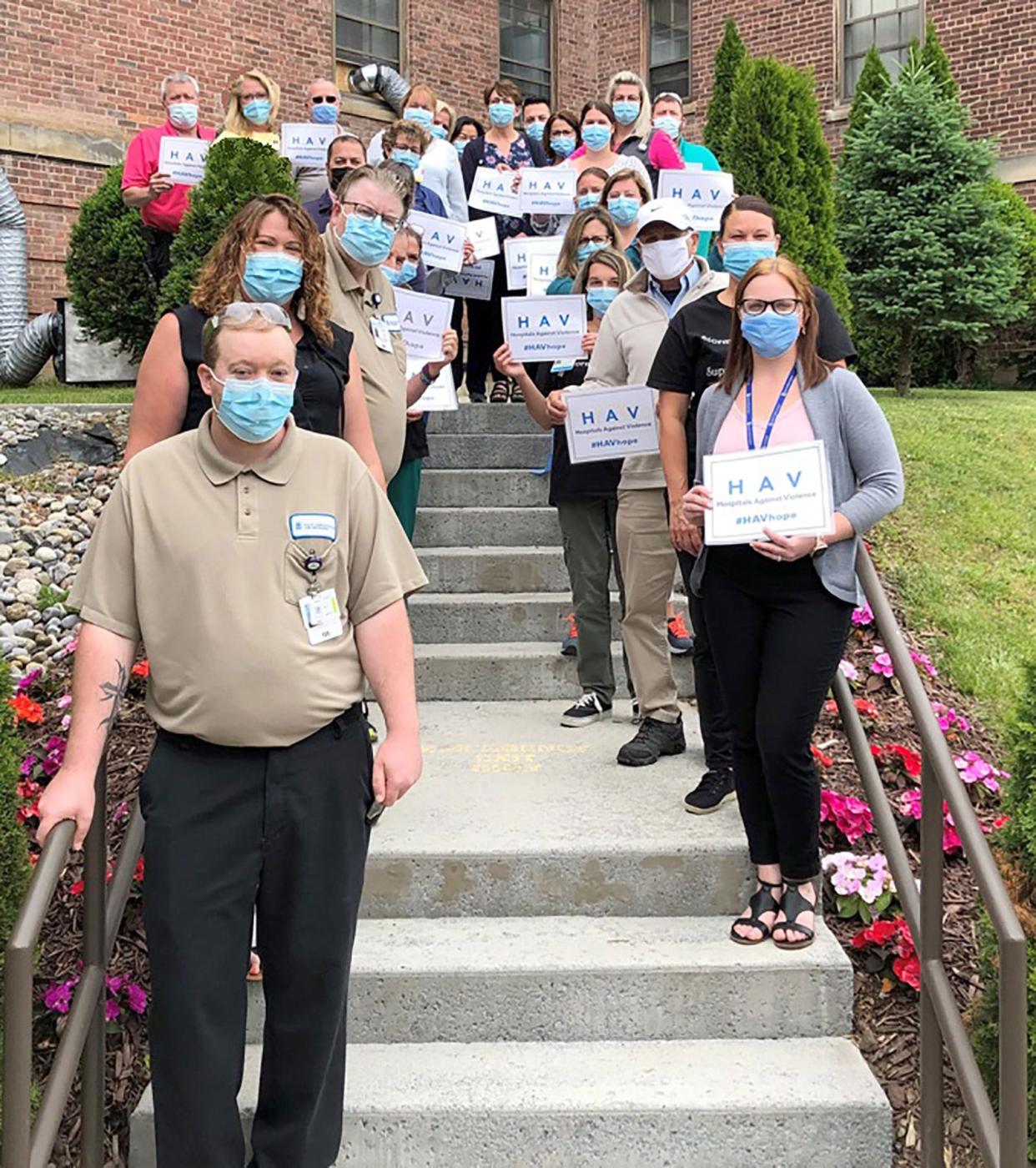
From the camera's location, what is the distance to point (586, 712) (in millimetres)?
5125

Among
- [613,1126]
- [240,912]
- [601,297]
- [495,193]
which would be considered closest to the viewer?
[240,912]

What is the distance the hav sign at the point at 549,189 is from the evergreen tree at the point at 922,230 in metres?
5.13

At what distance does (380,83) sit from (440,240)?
1012 cm

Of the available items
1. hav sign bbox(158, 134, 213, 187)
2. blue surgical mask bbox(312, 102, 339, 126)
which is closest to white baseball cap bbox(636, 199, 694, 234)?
hav sign bbox(158, 134, 213, 187)

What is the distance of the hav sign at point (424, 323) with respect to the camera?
17.0 ft

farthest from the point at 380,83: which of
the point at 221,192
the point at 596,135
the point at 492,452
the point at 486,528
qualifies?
the point at 486,528

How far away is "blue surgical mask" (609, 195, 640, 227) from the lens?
6039 millimetres

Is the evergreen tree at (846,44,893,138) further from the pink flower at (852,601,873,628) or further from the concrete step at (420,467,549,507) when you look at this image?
the pink flower at (852,601,873,628)

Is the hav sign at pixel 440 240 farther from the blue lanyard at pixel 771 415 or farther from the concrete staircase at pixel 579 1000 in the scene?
the blue lanyard at pixel 771 415

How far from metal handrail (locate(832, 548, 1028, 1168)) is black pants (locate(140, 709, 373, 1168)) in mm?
1285

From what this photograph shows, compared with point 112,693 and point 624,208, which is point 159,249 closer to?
point 624,208

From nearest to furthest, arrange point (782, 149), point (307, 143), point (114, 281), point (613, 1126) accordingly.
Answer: point (613, 1126) → point (307, 143) → point (114, 281) → point (782, 149)

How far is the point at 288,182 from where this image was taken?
640 cm

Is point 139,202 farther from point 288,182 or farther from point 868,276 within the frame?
point 868,276
